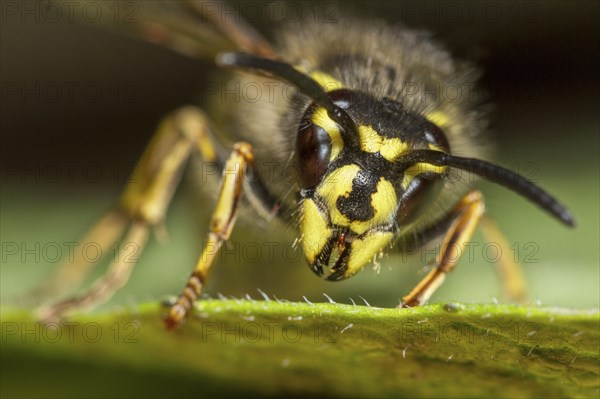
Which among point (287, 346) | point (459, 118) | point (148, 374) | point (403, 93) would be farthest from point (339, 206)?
point (459, 118)

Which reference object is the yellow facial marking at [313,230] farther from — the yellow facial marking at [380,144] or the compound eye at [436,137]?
the compound eye at [436,137]

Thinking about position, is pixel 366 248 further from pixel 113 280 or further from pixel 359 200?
pixel 113 280

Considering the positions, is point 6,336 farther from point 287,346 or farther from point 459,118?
point 459,118

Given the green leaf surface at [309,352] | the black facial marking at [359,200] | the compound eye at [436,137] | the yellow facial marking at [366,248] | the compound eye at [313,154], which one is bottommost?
the green leaf surface at [309,352]

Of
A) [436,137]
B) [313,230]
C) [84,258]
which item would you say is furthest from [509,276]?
[84,258]

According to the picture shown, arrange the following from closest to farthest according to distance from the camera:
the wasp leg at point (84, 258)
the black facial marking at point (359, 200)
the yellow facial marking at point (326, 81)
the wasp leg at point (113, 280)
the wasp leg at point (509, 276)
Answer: the black facial marking at point (359, 200) < the yellow facial marking at point (326, 81) < the wasp leg at point (113, 280) < the wasp leg at point (509, 276) < the wasp leg at point (84, 258)

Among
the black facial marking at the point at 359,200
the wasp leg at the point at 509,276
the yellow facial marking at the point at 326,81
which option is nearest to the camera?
the black facial marking at the point at 359,200

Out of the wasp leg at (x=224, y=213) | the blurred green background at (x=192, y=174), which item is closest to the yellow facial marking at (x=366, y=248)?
the wasp leg at (x=224, y=213)
